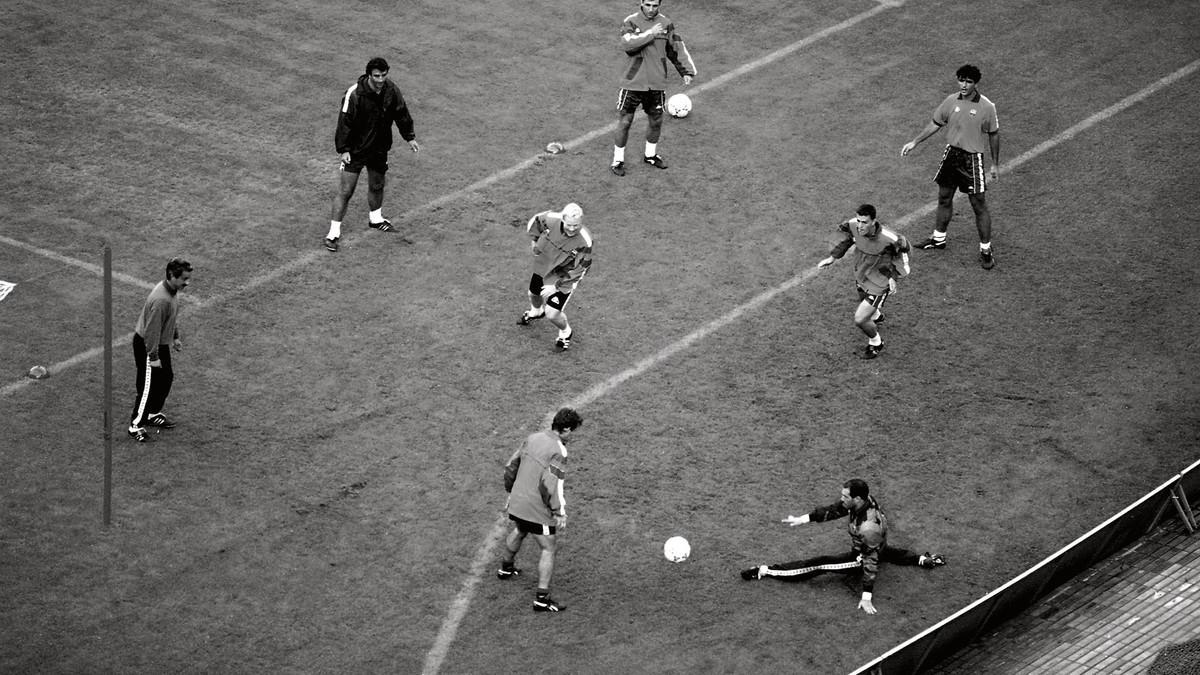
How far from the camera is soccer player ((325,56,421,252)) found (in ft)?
58.9

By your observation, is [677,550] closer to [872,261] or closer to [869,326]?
[869,326]

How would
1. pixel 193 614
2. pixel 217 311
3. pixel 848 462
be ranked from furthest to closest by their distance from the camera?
1. pixel 217 311
2. pixel 848 462
3. pixel 193 614

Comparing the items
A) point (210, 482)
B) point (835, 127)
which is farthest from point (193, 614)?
point (835, 127)

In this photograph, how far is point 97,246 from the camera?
1834 cm

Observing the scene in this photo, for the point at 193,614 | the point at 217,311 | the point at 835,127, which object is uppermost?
the point at 835,127

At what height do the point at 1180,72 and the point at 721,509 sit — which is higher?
the point at 1180,72

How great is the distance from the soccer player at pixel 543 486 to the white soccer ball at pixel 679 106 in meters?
9.52

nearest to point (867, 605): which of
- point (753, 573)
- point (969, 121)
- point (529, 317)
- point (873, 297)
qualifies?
point (753, 573)

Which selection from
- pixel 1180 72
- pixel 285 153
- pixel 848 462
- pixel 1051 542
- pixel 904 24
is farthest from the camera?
pixel 904 24

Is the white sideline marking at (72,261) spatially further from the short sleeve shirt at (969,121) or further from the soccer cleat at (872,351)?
the short sleeve shirt at (969,121)

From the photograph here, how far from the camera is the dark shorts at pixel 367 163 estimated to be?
18156 millimetres

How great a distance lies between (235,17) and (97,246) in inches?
272

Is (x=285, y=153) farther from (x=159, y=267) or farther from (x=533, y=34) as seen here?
(x=533, y=34)

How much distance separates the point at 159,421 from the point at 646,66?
27.2 ft
